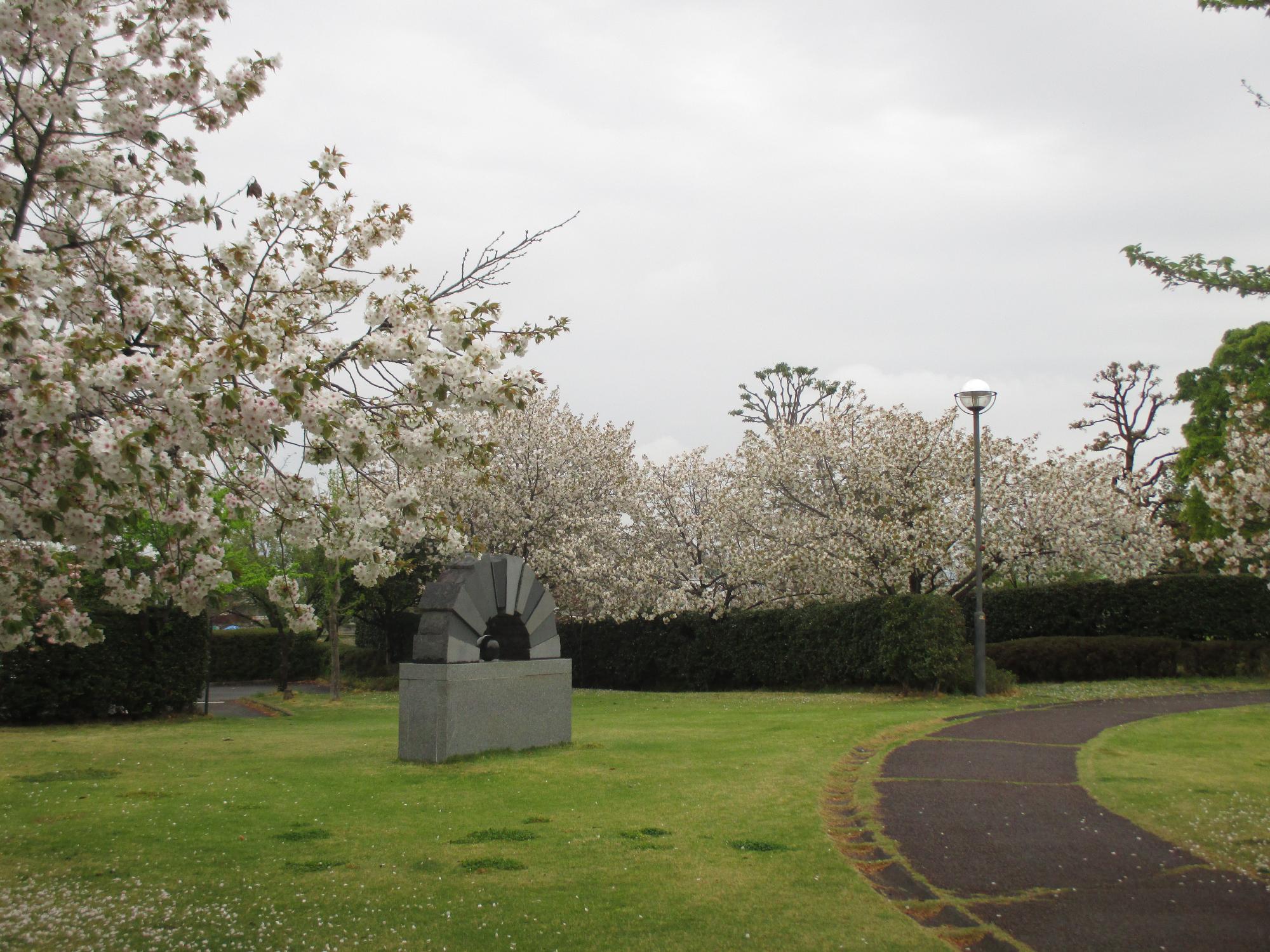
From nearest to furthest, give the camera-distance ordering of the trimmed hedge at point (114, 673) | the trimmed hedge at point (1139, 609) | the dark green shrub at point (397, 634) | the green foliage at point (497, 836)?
the green foliage at point (497, 836) < the trimmed hedge at point (114, 673) < the trimmed hedge at point (1139, 609) < the dark green shrub at point (397, 634)

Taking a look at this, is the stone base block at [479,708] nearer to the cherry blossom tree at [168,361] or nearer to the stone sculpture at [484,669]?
the stone sculpture at [484,669]

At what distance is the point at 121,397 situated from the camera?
202 inches

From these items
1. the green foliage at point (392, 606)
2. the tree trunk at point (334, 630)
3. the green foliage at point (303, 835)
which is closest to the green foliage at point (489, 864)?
the green foliage at point (303, 835)

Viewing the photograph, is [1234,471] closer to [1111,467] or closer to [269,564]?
[1111,467]

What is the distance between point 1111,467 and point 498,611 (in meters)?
19.0

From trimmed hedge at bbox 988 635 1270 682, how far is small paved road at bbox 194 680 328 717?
17.3 m

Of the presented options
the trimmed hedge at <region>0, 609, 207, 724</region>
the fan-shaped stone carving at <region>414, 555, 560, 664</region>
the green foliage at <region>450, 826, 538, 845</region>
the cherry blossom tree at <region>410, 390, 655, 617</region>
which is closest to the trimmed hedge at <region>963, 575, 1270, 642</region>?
the cherry blossom tree at <region>410, 390, 655, 617</region>

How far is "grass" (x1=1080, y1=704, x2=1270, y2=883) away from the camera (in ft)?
23.2

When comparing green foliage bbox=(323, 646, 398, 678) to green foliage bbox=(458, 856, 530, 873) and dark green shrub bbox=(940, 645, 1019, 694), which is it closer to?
dark green shrub bbox=(940, 645, 1019, 694)

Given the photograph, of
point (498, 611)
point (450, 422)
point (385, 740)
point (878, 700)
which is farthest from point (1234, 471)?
point (450, 422)

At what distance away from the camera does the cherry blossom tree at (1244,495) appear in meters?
20.0

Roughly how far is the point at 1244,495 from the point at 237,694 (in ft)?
93.4

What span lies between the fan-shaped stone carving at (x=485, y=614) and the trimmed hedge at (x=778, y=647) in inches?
353

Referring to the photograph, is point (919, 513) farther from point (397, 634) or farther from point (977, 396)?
point (397, 634)
